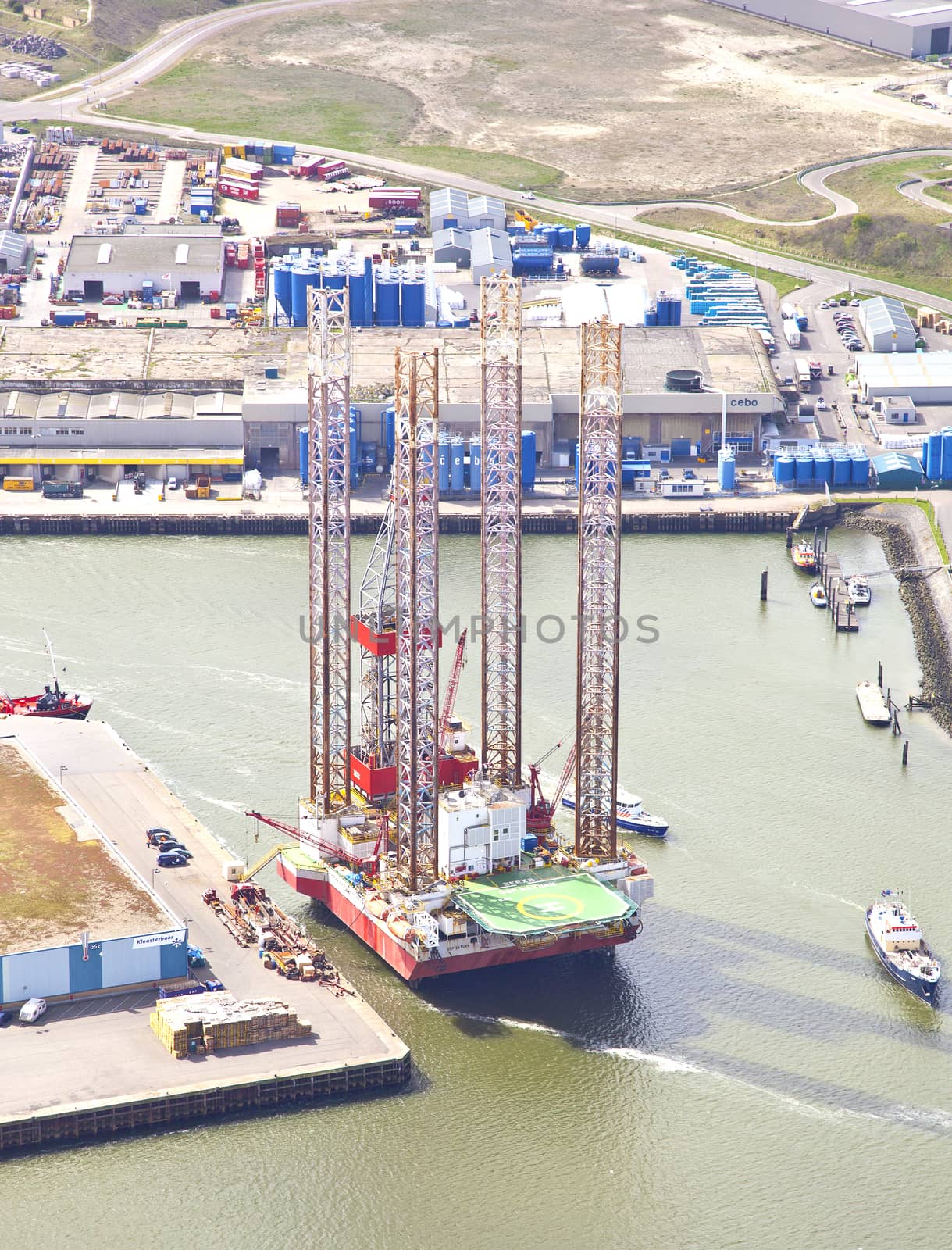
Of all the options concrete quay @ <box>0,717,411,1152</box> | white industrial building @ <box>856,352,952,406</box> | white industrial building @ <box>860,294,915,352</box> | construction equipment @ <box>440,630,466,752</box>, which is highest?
white industrial building @ <box>860,294,915,352</box>

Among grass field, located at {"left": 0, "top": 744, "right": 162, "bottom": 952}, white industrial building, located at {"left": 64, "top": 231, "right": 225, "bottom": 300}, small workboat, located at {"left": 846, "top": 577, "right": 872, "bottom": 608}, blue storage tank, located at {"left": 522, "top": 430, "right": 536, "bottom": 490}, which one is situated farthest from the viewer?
white industrial building, located at {"left": 64, "top": 231, "right": 225, "bottom": 300}

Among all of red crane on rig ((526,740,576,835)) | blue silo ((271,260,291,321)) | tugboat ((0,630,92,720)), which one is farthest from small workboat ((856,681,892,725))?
blue silo ((271,260,291,321))

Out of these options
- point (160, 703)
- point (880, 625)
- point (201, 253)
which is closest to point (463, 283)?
point (201, 253)

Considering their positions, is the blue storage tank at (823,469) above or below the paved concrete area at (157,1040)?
above

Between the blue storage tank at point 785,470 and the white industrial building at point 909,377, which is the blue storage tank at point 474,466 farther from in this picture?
the white industrial building at point 909,377

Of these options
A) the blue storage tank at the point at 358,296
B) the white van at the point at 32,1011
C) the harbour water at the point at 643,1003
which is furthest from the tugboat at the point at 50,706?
the blue storage tank at the point at 358,296

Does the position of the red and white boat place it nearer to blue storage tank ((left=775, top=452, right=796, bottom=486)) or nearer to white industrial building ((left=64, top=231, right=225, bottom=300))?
blue storage tank ((left=775, top=452, right=796, bottom=486))

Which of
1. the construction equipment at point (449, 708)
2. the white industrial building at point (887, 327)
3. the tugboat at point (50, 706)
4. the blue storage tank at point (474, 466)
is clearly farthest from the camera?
the white industrial building at point (887, 327)

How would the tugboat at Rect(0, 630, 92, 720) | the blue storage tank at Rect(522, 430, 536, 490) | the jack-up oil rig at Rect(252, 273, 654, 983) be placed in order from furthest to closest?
the blue storage tank at Rect(522, 430, 536, 490) < the tugboat at Rect(0, 630, 92, 720) < the jack-up oil rig at Rect(252, 273, 654, 983)
